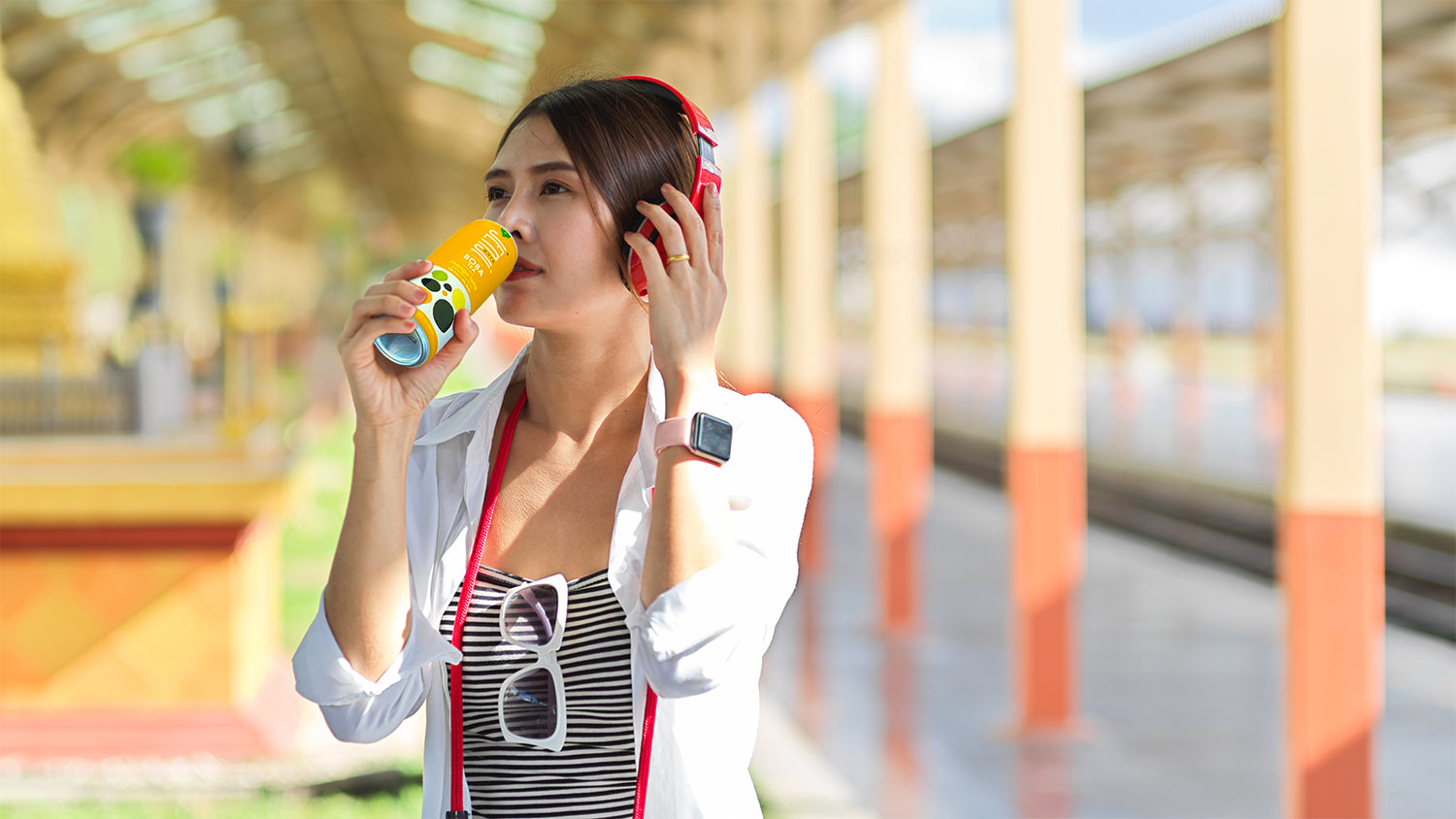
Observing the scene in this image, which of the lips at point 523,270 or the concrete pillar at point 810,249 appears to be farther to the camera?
the concrete pillar at point 810,249

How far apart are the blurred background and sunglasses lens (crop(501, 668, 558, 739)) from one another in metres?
0.58

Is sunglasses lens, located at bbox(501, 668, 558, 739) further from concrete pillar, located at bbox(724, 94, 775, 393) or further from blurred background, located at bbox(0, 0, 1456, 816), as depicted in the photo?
concrete pillar, located at bbox(724, 94, 775, 393)

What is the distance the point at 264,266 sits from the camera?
4100 centimetres

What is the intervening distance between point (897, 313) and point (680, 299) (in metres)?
7.15

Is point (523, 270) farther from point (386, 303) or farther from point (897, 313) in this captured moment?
point (897, 313)

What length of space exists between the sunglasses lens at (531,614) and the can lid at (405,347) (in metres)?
0.24

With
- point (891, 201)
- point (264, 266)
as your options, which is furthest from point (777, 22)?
A: point (264, 266)

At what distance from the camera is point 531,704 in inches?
55.6

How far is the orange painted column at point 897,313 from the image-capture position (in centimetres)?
820

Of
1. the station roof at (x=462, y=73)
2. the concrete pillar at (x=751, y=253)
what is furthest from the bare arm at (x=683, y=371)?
the concrete pillar at (x=751, y=253)

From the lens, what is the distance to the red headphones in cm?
142

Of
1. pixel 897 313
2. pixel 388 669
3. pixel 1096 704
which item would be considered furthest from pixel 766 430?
pixel 897 313

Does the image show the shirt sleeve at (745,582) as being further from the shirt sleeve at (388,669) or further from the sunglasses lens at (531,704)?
the shirt sleeve at (388,669)

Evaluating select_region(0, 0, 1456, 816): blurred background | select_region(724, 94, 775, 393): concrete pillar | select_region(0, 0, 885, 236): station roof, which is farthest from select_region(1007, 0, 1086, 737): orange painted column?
select_region(724, 94, 775, 393): concrete pillar
